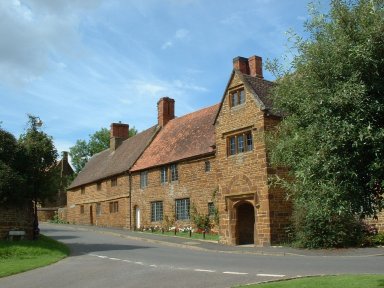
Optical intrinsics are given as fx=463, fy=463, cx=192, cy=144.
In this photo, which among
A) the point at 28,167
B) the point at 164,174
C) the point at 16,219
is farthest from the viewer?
the point at 164,174

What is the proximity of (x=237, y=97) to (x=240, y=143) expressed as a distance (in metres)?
2.63

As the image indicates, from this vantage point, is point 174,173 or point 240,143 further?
point 174,173

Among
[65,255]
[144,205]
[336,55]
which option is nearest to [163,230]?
[144,205]

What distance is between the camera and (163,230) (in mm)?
33125

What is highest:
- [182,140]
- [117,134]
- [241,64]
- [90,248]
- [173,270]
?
[241,64]

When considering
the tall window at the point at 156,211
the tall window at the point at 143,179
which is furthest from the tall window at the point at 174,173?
the tall window at the point at 143,179

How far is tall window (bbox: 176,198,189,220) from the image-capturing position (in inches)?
1296

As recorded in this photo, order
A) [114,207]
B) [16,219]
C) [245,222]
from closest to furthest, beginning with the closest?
[16,219] → [245,222] → [114,207]

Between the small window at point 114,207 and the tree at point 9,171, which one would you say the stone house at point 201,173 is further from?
A: the tree at point 9,171

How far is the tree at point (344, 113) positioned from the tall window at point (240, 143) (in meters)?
15.4

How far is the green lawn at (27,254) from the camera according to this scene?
54.0 ft

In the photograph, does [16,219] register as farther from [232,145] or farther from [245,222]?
[245,222]

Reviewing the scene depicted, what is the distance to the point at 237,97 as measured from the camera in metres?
26.2

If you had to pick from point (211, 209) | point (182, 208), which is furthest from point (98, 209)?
point (211, 209)
